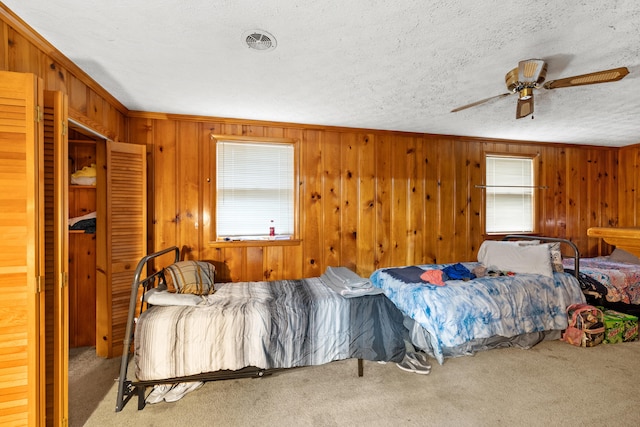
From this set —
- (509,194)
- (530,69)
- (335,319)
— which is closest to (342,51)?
(530,69)

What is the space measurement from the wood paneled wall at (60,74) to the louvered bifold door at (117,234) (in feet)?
0.91

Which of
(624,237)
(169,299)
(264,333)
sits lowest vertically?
(264,333)

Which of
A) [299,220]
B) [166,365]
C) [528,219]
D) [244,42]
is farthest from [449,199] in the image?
[166,365]

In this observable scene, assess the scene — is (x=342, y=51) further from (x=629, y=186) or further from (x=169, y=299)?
(x=629, y=186)

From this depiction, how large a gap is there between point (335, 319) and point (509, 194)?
3598mm

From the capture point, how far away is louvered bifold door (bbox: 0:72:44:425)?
1396 millimetres

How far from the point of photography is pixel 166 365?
202cm

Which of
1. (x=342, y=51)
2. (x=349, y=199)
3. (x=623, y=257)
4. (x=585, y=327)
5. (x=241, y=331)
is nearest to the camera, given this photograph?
(x=342, y=51)

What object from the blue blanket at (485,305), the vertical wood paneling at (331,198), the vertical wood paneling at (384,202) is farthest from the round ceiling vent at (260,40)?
the blue blanket at (485,305)

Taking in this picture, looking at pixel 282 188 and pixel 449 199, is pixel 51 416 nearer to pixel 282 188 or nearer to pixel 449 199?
pixel 282 188

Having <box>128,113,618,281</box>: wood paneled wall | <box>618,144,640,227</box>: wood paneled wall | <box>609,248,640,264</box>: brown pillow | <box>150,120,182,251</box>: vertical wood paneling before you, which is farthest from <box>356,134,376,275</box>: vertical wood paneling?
<box>618,144,640,227</box>: wood paneled wall

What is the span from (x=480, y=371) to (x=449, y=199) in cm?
228

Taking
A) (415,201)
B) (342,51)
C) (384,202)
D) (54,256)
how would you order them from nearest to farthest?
(54,256) < (342,51) < (384,202) < (415,201)

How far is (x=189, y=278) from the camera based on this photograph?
8.31 ft
